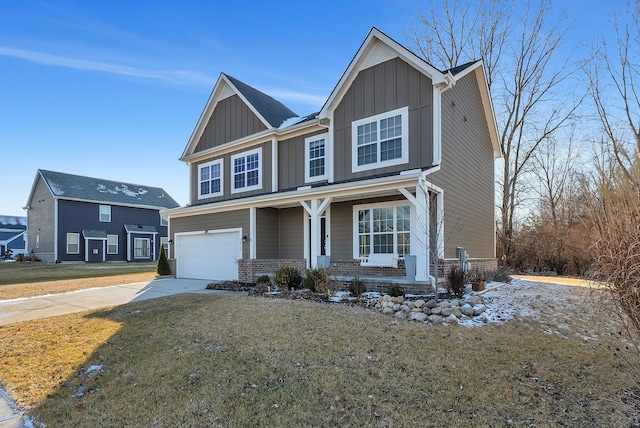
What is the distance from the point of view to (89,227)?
112 ft

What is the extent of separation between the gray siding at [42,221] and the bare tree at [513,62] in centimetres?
3456

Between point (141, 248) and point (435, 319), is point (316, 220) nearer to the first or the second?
point (435, 319)

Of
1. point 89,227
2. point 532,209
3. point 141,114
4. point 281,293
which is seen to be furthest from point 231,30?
point 89,227

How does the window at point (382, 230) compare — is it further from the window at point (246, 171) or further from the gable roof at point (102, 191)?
the gable roof at point (102, 191)

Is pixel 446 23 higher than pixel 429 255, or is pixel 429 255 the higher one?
pixel 446 23

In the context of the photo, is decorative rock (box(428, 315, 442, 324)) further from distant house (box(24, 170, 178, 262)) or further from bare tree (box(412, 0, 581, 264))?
distant house (box(24, 170, 178, 262))

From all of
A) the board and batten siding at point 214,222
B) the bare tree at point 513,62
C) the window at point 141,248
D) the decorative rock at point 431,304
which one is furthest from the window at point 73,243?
the decorative rock at point 431,304

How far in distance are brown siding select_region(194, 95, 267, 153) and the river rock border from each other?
1052cm

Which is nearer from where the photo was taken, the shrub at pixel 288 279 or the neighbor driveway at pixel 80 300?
the neighbor driveway at pixel 80 300

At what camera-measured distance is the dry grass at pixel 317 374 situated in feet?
12.7

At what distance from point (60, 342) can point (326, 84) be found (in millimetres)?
16294

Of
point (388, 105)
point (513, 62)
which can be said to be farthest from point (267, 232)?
point (513, 62)

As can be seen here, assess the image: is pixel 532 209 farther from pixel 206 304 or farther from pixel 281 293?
pixel 206 304

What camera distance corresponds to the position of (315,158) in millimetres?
14414
